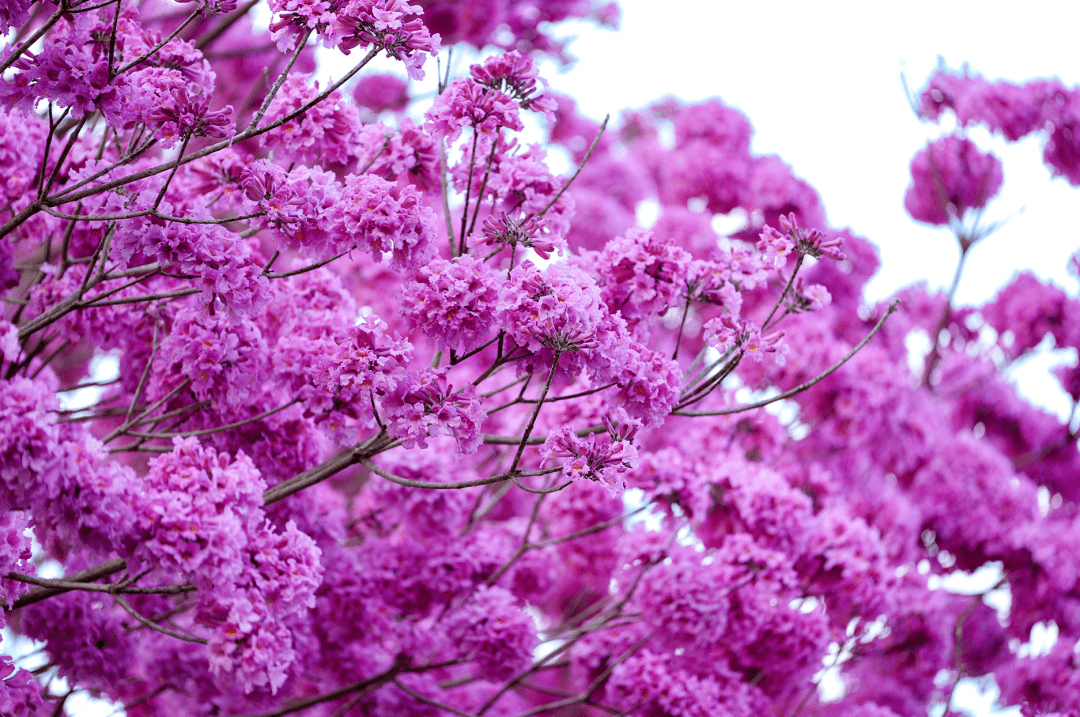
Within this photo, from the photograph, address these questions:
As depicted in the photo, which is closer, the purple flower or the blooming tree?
the blooming tree

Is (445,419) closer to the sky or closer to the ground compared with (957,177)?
closer to the ground

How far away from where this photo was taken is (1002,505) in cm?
827

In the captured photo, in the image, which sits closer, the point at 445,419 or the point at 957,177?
the point at 445,419

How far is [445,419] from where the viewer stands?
11.2 ft

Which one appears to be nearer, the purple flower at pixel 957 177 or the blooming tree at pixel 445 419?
the blooming tree at pixel 445 419

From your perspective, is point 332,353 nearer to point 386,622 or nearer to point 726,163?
point 386,622

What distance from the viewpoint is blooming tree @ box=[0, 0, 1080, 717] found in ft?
11.0

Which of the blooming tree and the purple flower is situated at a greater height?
the purple flower

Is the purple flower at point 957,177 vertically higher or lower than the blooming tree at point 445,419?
higher

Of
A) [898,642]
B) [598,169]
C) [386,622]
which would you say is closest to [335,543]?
[386,622]

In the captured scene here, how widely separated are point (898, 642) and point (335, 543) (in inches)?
171

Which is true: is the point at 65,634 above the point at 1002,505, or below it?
below

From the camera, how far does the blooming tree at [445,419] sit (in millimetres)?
3359

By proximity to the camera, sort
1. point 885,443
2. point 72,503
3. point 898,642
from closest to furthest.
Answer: point 72,503
point 898,642
point 885,443
